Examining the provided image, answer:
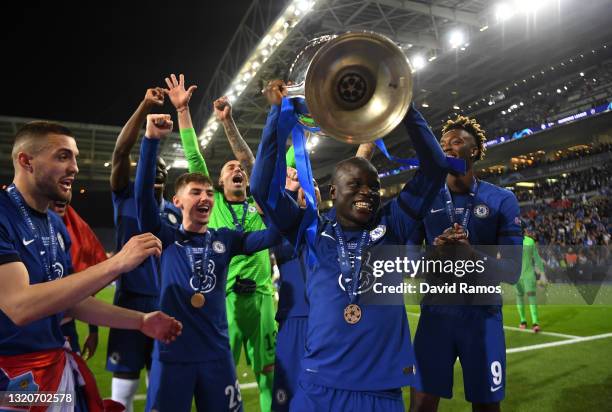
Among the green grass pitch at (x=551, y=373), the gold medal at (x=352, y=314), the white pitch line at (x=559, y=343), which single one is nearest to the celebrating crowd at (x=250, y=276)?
the gold medal at (x=352, y=314)

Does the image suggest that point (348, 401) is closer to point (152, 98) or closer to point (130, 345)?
point (130, 345)

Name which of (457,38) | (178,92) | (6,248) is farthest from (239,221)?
Answer: (457,38)

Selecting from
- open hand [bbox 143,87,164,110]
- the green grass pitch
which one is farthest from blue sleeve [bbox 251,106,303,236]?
the green grass pitch

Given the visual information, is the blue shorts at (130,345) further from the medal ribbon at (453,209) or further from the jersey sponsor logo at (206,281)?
the medal ribbon at (453,209)

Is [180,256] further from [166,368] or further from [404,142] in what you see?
[404,142]

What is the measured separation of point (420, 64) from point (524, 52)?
5337 mm

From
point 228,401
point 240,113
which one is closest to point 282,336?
point 228,401

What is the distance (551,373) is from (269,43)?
43.7ft

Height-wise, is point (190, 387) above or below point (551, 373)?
above

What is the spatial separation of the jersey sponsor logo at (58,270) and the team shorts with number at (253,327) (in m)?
1.80

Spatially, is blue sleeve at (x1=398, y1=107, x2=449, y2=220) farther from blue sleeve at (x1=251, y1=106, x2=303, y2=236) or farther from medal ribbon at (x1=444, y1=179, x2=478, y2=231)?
medal ribbon at (x1=444, y1=179, x2=478, y2=231)

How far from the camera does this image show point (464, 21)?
16.8 m

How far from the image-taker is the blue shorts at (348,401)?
210 centimetres

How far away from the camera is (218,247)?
3172 millimetres
